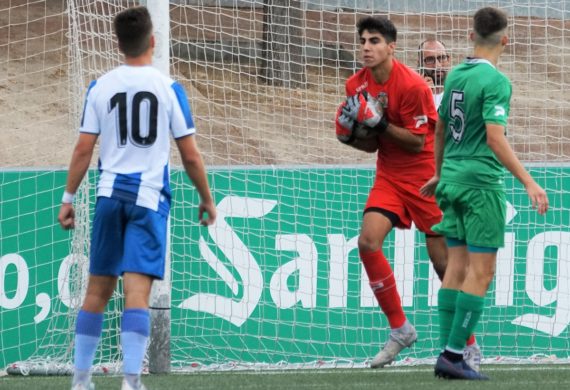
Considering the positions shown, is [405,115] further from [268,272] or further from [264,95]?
[264,95]

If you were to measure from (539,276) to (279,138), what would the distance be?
17.1 ft

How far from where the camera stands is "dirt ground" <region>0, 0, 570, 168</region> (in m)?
12.7

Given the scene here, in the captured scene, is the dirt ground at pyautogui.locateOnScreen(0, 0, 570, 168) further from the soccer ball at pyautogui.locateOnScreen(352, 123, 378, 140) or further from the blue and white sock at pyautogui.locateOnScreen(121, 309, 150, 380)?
the blue and white sock at pyautogui.locateOnScreen(121, 309, 150, 380)

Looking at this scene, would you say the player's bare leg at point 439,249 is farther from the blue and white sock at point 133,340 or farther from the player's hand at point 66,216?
the player's hand at point 66,216

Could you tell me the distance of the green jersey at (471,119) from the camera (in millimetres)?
6770

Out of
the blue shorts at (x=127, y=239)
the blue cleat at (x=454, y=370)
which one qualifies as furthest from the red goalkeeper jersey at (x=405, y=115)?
the blue shorts at (x=127, y=239)

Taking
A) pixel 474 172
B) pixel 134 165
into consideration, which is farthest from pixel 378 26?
pixel 134 165

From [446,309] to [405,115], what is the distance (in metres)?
1.30

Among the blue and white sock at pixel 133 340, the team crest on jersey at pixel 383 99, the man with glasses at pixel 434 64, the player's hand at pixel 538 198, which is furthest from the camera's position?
the man with glasses at pixel 434 64

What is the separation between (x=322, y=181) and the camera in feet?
30.5

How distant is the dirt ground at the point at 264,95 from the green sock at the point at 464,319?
461 centimetres

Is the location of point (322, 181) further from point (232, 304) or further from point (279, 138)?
point (279, 138)

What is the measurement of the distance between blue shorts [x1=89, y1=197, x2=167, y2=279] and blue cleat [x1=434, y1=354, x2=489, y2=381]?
5.87 ft

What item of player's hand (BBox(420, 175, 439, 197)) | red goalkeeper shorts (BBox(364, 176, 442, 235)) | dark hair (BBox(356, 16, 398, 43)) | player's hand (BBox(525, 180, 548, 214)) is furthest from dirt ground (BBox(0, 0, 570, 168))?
player's hand (BBox(525, 180, 548, 214))
